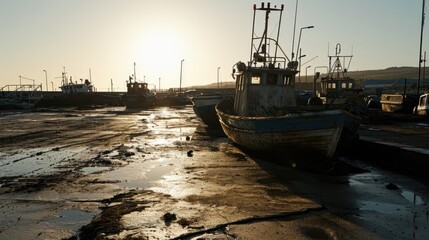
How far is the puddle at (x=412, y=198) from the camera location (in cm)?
809

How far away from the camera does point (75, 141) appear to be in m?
17.2

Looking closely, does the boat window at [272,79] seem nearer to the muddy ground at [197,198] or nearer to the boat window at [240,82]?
the boat window at [240,82]

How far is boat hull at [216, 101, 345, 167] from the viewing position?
9805 millimetres

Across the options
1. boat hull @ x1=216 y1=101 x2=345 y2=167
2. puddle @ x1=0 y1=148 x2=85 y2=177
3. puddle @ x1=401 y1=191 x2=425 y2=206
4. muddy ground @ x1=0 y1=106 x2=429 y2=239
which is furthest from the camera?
puddle @ x1=0 y1=148 x2=85 y2=177

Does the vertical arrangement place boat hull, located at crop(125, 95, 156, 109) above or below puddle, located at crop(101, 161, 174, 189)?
above

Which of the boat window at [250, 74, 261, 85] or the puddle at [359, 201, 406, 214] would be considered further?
the boat window at [250, 74, 261, 85]

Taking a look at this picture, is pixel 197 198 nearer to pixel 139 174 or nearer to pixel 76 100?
pixel 139 174

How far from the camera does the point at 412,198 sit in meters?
8.42

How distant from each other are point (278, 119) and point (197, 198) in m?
3.89

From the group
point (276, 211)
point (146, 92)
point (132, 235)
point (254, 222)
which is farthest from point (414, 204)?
point (146, 92)

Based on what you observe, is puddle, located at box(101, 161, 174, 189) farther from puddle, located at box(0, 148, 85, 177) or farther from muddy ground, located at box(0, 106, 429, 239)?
puddle, located at box(0, 148, 85, 177)

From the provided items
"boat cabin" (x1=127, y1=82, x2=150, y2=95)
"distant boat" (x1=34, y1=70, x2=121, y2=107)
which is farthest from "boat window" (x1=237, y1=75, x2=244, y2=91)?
"distant boat" (x1=34, y1=70, x2=121, y2=107)

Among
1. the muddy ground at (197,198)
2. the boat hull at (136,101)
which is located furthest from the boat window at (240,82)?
the boat hull at (136,101)

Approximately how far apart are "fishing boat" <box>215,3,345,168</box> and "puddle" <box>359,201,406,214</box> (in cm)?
246
